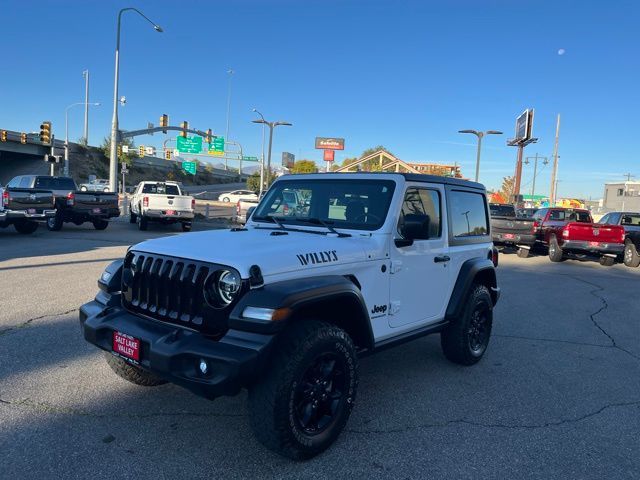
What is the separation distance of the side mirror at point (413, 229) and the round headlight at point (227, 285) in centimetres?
145

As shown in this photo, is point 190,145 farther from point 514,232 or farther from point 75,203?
point 514,232

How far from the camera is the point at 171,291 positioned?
317 centimetres

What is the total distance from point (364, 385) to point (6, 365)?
3.19 m

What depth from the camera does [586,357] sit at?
18.4ft

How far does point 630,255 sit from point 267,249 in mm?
15414

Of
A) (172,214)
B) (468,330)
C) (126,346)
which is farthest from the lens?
(172,214)

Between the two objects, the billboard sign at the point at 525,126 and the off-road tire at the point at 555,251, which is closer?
the off-road tire at the point at 555,251

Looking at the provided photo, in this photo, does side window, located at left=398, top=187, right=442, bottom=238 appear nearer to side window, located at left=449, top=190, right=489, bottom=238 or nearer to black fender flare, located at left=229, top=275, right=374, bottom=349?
side window, located at left=449, top=190, right=489, bottom=238

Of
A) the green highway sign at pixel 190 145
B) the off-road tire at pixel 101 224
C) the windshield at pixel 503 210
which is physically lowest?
the off-road tire at pixel 101 224

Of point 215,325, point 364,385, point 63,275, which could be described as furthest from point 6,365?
point 63,275

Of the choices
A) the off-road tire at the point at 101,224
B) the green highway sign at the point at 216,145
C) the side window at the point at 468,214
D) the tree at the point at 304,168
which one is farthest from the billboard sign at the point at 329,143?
the side window at the point at 468,214

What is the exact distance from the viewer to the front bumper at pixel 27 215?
14242mm

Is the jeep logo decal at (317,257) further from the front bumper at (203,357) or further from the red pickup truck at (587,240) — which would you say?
the red pickup truck at (587,240)

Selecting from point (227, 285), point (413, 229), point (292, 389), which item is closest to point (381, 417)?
point (292, 389)
